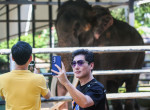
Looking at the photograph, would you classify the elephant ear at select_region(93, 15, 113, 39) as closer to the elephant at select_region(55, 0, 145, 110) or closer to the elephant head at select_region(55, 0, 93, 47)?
the elephant at select_region(55, 0, 145, 110)

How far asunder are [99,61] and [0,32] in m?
8.05

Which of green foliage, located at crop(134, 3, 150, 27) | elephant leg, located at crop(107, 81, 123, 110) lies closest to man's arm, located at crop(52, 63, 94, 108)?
elephant leg, located at crop(107, 81, 123, 110)

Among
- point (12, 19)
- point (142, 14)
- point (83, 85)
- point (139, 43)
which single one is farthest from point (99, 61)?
point (142, 14)

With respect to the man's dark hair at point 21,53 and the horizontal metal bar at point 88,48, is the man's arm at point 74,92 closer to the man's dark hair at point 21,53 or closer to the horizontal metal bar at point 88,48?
the man's dark hair at point 21,53

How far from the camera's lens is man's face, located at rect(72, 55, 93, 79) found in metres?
2.36

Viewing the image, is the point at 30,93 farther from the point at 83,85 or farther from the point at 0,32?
the point at 0,32

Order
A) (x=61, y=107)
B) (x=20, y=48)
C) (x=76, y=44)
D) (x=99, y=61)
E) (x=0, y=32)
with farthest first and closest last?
(x=0, y=32) < (x=99, y=61) < (x=76, y=44) < (x=61, y=107) < (x=20, y=48)

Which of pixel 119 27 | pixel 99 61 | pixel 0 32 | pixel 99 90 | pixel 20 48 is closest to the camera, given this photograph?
pixel 99 90

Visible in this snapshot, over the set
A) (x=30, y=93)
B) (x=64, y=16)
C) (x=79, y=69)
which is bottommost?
(x=30, y=93)

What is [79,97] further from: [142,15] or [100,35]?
[142,15]

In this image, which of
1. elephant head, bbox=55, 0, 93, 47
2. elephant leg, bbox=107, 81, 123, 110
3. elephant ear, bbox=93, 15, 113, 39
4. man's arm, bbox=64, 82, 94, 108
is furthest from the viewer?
elephant leg, bbox=107, 81, 123, 110

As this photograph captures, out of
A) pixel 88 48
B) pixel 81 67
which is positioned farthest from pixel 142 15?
pixel 81 67

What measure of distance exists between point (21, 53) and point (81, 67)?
48 centimetres

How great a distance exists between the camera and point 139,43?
6.76 m
